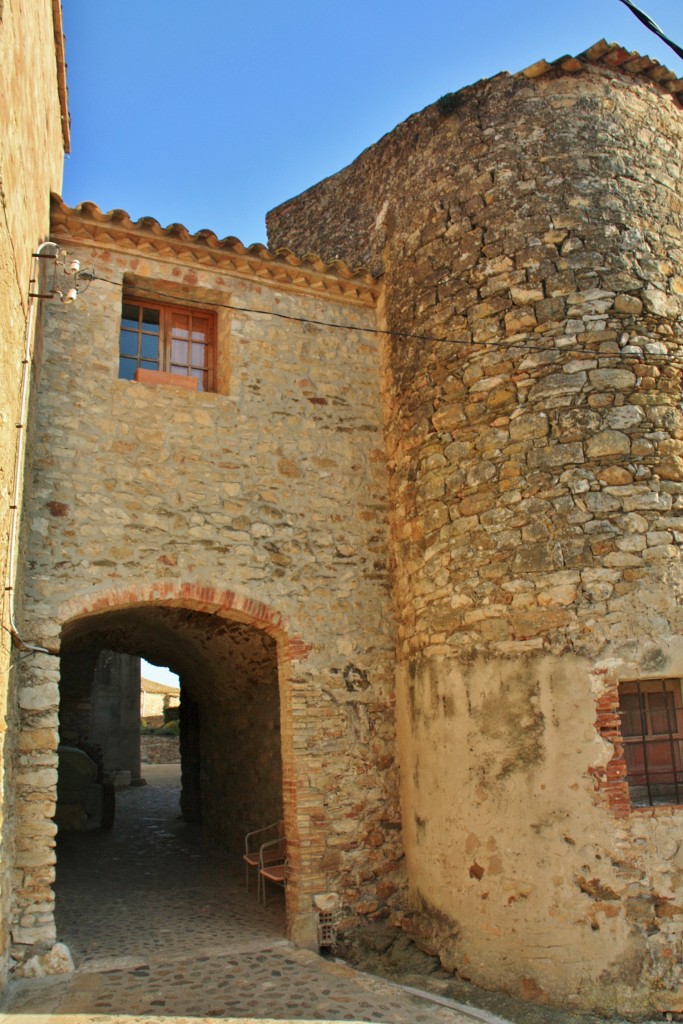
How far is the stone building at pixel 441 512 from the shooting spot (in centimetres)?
593

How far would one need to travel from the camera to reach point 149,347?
7891mm

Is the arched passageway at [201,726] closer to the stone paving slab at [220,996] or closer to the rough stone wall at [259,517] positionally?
the rough stone wall at [259,517]

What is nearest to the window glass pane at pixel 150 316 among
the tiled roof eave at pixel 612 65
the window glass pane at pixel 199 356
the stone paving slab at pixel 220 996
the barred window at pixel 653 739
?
the window glass pane at pixel 199 356

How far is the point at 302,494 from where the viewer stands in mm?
7758

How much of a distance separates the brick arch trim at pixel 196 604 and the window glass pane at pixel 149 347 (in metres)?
2.42

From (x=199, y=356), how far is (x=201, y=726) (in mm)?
6422

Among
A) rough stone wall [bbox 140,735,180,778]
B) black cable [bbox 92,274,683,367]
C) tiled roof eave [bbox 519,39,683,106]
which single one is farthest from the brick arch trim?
rough stone wall [bbox 140,735,180,778]

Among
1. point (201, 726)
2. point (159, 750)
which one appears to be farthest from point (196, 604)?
point (159, 750)

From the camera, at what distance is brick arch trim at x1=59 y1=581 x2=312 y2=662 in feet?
21.5

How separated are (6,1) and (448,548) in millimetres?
4979

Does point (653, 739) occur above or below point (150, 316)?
below

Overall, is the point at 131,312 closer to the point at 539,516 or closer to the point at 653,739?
the point at 539,516

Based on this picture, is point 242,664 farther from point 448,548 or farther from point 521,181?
point 521,181

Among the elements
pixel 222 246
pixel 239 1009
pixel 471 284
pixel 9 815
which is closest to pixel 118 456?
pixel 222 246
